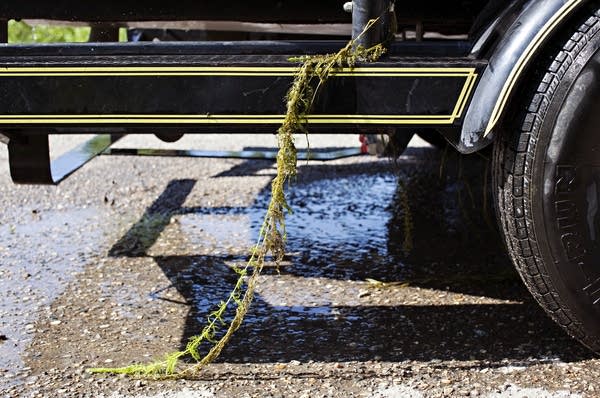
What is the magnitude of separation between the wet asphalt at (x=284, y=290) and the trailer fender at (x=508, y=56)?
76cm

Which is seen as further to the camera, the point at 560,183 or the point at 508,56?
the point at 560,183

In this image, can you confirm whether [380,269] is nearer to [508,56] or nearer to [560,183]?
[560,183]

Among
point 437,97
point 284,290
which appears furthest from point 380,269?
point 437,97

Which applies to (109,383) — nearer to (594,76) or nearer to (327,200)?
(594,76)

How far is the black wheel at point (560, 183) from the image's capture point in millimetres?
2521

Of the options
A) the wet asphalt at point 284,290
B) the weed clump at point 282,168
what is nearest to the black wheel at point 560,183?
the wet asphalt at point 284,290

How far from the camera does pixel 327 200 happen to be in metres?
4.92

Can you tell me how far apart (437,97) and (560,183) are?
436 millimetres

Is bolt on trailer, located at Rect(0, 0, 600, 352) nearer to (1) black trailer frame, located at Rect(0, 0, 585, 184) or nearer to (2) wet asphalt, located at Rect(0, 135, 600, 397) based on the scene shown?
(1) black trailer frame, located at Rect(0, 0, 585, 184)

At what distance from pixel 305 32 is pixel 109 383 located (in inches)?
77.9

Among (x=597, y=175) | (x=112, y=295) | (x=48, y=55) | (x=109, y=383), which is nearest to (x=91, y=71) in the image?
(x=48, y=55)

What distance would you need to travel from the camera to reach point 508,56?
247 cm

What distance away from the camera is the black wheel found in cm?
252

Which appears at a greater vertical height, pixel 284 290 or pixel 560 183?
pixel 560 183
